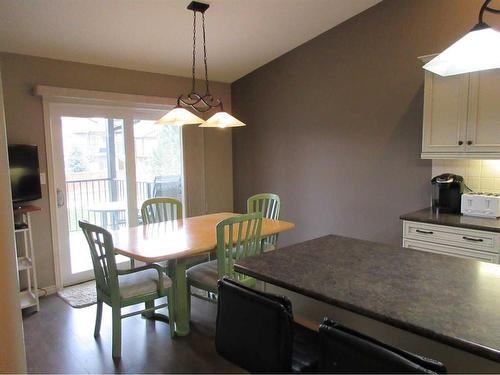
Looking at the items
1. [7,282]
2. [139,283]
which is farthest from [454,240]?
[7,282]

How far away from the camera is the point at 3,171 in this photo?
97 cm

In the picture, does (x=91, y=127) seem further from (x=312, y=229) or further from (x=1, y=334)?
(x=1, y=334)

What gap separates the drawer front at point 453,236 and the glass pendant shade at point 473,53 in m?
1.49

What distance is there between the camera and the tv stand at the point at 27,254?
3.23 m

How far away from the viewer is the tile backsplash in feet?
10.1

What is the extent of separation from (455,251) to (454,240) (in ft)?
0.27

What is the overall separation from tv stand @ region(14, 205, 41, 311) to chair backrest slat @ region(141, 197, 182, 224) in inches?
37.2

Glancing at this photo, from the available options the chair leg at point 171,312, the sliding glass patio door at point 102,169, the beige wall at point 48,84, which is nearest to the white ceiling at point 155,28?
the beige wall at point 48,84

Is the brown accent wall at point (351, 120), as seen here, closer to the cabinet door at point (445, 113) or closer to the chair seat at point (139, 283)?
the cabinet door at point (445, 113)

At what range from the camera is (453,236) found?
274cm

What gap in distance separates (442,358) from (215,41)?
3525mm

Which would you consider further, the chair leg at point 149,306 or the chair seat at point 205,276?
the chair leg at point 149,306

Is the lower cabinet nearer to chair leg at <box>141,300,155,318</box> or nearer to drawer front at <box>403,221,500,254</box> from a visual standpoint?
drawer front at <box>403,221,500,254</box>

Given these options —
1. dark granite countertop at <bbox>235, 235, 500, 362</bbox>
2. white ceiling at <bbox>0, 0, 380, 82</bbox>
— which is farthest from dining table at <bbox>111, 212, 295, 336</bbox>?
white ceiling at <bbox>0, 0, 380, 82</bbox>
